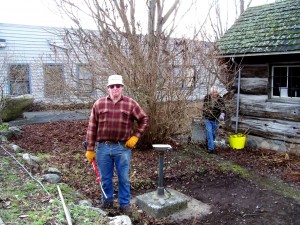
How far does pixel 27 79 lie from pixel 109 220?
1281 cm

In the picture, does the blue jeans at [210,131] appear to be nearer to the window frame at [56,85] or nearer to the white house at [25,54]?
the window frame at [56,85]

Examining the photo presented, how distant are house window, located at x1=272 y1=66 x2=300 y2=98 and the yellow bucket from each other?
149 cm

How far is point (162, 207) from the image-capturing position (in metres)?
4.73

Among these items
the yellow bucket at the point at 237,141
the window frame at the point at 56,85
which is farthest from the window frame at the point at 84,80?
the yellow bucket at the point at 237,141

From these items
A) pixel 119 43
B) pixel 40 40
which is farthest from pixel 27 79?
pixel 119 43

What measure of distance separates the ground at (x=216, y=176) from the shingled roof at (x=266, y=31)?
276cm

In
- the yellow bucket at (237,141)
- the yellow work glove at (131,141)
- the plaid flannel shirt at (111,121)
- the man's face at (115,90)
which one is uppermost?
the man's face at (115,90)

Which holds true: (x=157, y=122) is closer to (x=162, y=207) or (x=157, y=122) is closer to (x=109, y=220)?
(x=162, y=207)

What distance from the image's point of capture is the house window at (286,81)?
318 inches

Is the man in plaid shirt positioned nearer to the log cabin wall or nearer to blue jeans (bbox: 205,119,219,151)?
blue jeans (bbox: 205,119,219,151)

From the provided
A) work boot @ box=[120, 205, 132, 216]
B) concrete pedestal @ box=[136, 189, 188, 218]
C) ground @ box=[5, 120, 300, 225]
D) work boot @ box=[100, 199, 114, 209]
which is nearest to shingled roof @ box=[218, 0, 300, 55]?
ground @ box=[5, 120, 300, 225]

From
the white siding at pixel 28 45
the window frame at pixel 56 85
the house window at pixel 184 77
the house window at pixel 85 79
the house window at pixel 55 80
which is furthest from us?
the white siding at pixel 28 45

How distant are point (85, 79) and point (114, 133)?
435 cm

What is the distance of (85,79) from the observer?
332 inches
